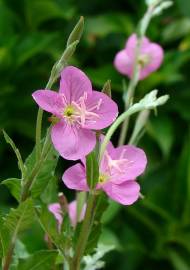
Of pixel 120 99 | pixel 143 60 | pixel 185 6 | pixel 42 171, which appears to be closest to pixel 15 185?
pixel 42 171

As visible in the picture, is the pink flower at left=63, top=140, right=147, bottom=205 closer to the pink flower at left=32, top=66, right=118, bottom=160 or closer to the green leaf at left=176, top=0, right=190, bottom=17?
the pink flower at left=32, top=66, right=118, bottom=160

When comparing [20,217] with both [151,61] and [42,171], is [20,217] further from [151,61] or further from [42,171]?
[151,61]

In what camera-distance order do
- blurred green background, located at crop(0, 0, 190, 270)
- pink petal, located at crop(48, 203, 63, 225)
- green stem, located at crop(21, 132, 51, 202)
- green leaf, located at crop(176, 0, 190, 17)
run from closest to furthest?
1. green stem, located at crop(21, 132, 51, 202)
2. pink petal, located at crop(48, 203, 63, 225)
3. blurred green background, located at crop(0, 0, 190, 270)
4. green leaf, located at crop(176, 0, 190, 17)

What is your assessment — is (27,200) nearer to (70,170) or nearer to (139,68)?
(70,170)

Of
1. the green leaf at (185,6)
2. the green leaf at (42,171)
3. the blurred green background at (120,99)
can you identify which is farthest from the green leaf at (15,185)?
the green leaf at (185,6)

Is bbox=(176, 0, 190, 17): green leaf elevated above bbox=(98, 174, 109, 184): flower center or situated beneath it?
situated beneath

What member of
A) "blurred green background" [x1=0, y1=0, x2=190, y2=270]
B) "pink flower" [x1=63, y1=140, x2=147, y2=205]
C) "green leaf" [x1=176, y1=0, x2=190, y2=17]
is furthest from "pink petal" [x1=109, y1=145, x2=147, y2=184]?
"green leaf" [x1=176, y1=0, x2=190, y2=17]

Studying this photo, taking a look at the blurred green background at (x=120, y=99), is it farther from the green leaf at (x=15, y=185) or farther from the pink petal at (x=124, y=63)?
the green leaf at (x=15, y=185)

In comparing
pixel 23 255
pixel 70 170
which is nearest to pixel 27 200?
pixel 70 170
